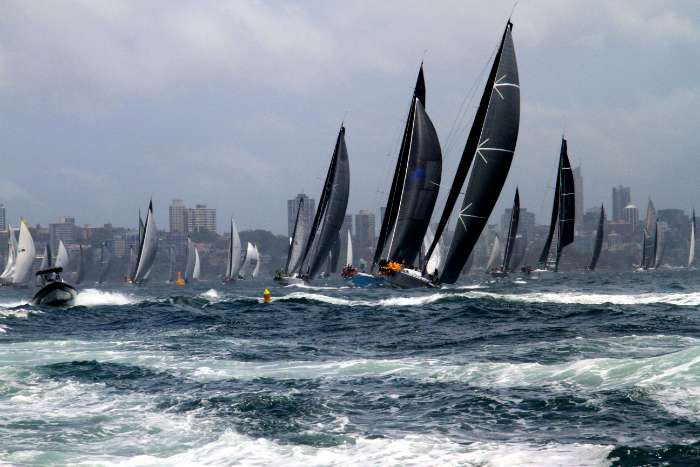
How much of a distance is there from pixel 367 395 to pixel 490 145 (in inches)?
1212

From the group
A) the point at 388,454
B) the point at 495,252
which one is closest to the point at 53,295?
the point at 388,454

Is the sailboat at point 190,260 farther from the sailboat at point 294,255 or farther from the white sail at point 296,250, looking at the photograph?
the white sail at point 296,250

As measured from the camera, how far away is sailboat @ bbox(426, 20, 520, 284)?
148 feet

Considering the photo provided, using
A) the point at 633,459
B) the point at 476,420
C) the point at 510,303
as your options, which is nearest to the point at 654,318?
the point at 510,303

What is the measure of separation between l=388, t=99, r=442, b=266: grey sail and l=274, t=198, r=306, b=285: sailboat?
35.8 meters

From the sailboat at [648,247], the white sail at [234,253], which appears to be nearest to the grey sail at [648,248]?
the sailboat at [648,247]

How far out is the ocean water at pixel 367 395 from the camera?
1204 cm

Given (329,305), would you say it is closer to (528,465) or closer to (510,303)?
(510,303)

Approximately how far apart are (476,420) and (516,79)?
111 feet

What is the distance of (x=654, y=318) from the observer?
96.8ft

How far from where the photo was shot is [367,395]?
16172mm

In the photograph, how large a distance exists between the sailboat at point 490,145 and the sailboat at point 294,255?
43.8 meters

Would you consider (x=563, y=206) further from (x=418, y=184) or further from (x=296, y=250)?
(x=418, y=184)

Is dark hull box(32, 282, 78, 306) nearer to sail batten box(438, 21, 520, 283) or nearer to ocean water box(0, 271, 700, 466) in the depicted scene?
ocean water box(0, 271, 700, 466)
